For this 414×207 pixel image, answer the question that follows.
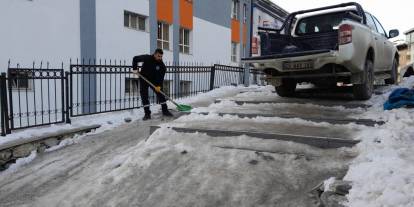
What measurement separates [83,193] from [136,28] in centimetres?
1221

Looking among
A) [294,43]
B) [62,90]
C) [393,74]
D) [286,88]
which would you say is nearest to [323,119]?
[294,43]

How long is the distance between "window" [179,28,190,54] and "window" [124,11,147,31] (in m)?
3.27

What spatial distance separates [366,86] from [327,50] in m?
1.46

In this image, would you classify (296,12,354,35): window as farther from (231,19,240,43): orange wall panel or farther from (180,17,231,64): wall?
(231,19,240,43): orange wall panel

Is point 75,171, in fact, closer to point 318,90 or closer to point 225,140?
point 225,140

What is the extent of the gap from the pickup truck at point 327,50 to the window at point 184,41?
1109 centimetres

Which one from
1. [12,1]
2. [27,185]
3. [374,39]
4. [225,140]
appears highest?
[12,1]

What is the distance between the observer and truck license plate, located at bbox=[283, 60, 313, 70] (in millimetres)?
7043

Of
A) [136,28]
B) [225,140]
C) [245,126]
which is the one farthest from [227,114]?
[136,28]

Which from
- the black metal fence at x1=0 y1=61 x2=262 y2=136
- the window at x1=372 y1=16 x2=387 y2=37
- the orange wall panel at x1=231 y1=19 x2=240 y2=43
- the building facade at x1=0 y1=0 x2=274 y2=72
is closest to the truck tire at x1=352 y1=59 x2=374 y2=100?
the window at x1=372 y1=16 x2=387 y2=37

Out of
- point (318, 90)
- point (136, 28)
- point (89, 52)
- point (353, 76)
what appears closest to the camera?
point (353, 76)

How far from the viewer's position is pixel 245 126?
5785mm

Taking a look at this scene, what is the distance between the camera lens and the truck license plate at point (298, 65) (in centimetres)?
704

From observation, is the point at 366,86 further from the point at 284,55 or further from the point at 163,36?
the point at 163,36
